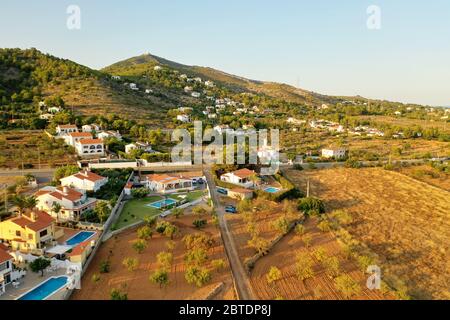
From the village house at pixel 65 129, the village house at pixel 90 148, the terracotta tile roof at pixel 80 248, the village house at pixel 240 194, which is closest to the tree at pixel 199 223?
the village house at pixel 240 194

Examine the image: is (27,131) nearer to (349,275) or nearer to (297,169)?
(297,169)

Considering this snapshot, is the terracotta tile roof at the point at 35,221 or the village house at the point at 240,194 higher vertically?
the terracotta tile roof at the point at 35,221

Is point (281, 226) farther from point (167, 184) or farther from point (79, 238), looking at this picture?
point (79, 238)

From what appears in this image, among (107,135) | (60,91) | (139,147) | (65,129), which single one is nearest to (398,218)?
(139,147)

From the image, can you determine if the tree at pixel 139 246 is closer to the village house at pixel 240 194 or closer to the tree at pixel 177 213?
the tree at pixel 177 213

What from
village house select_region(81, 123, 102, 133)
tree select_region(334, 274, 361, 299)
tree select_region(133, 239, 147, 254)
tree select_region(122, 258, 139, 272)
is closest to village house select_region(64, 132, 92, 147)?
village house select_region(81, 123, 102, 133)

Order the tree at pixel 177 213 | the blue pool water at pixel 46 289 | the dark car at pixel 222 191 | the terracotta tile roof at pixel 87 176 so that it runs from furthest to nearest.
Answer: the dark car at pixel 222 191 → the terracotta tile roof at pixel 87 176 → the tree at pixel 177 213 → the blue pool water at pixel 46 289

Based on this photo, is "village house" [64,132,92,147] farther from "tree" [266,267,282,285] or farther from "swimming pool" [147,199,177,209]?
"tree" [266,267,282,285]
